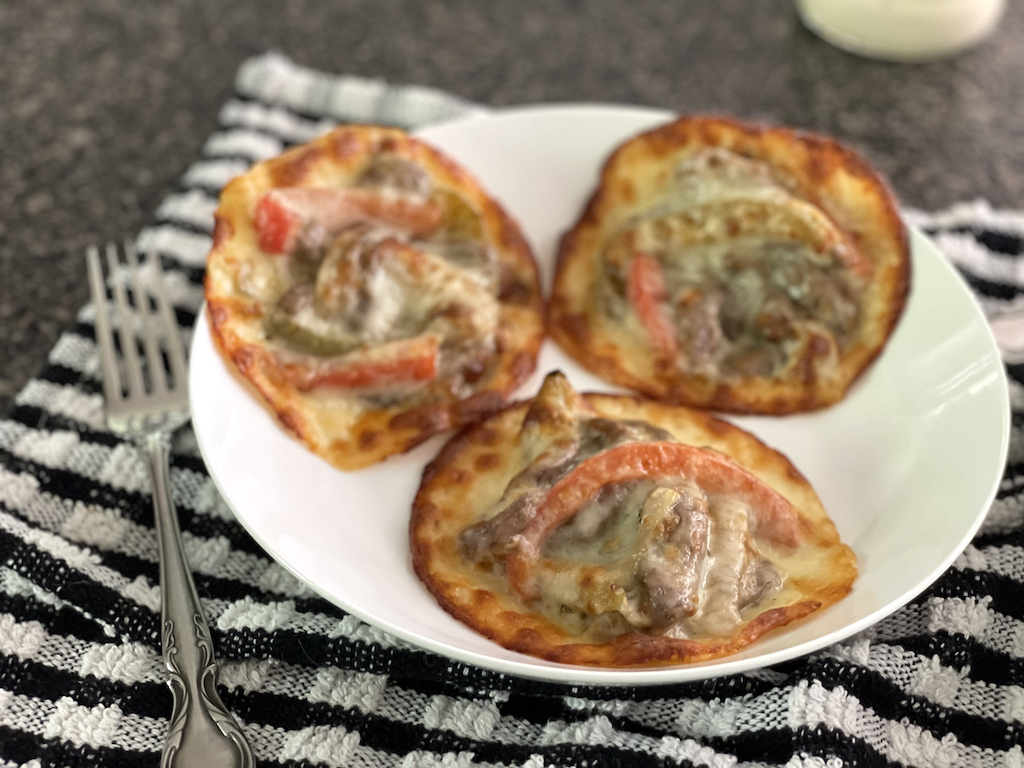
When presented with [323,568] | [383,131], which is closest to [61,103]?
[383,131]

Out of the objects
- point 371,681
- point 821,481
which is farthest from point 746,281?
point 371,681

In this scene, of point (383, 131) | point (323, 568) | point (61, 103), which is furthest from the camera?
point (61, 103)

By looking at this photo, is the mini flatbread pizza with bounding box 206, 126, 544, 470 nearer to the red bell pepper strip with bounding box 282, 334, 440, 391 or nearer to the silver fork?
the red bell pepper strip with bounding box 282, 334, 440, 391

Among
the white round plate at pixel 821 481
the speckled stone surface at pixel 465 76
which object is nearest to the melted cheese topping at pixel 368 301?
the white round plate at pixel 821 481

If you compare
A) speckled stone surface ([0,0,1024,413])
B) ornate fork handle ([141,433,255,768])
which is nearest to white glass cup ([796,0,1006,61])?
speckled stone surface ([0,0,1024,413])

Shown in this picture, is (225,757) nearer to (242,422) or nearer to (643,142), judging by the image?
(242,422)

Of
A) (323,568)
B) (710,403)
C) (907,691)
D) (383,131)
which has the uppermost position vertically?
(383,131)
